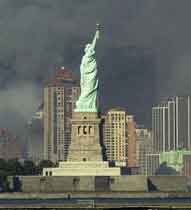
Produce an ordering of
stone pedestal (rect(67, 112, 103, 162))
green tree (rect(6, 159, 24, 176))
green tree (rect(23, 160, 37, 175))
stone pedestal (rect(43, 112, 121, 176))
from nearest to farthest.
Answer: stone pedestal (rect(43, 112, 121, 176))
stone pedestal (rect(67, 112, 103, 162))
green tree (rect(6, 159, 24, 176))
green tree (rect(23, 160, 37, 175))

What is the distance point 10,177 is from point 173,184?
43.9ft

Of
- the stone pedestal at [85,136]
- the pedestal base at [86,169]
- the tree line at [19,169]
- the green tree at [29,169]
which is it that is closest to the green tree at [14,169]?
the tree line at [19,169]

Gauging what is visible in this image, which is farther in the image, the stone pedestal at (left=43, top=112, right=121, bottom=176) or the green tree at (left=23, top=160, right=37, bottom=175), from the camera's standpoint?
the green tree at (left=23, top=160, right=37, bottom=175)

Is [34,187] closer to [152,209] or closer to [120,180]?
[120,180]

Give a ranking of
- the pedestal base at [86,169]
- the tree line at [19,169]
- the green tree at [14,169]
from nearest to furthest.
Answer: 1. the pedestal base at [86,169]
2. the tree line at [19,169]
3. the green tree at [14,169]

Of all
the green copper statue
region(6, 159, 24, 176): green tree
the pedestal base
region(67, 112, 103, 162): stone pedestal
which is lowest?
the pedestal base

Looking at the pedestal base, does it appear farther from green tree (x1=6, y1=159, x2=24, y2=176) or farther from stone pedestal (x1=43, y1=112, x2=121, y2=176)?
green tree (x1=6, y1=159, x2=24, y2=176)

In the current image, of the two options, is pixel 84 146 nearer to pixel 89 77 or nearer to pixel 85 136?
pixel 85 136

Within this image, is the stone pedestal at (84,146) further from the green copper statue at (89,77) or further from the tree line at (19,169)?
the tree line at (19,169)

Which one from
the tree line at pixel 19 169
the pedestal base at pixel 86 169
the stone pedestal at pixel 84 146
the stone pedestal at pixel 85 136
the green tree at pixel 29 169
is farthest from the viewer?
the green tree at pixel 29 169

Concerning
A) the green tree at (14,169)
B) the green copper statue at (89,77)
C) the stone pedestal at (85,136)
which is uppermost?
the green copper statue at (89,77)

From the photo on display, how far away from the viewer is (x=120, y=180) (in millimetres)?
124875

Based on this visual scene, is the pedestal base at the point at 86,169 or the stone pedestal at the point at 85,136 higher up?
the stone pedestal at the point at 85,136

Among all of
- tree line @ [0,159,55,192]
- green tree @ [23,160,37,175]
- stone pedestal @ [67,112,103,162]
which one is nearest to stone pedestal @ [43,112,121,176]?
stone pedestal @ [67,112,103,162]
